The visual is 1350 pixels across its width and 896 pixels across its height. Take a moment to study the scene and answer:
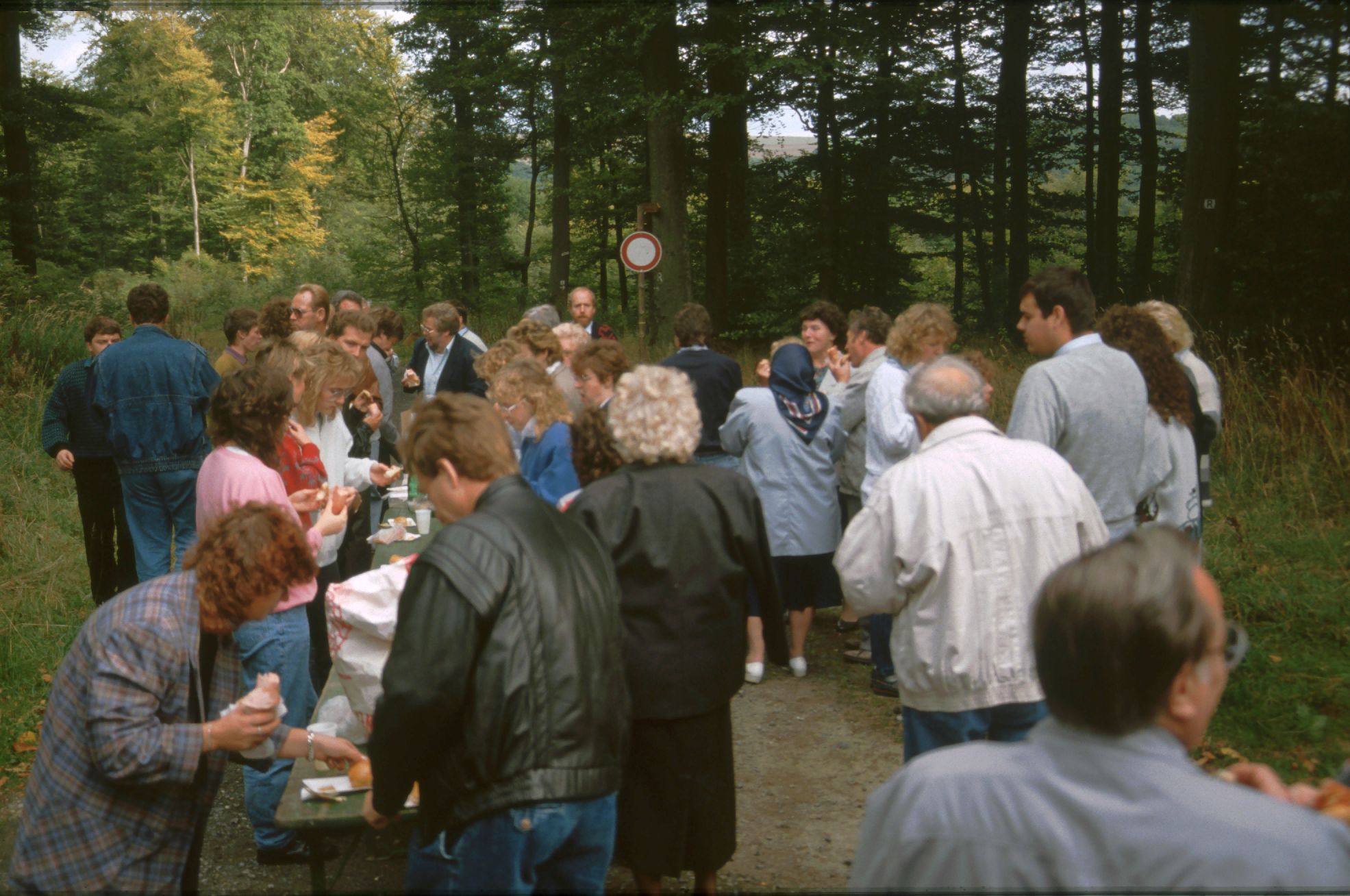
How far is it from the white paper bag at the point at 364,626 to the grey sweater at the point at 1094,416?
2.40 meters

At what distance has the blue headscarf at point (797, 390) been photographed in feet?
20.0

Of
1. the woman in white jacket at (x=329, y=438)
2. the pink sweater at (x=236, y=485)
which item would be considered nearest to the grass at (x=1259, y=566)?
the woman in white jacket at (x=329, y=438)

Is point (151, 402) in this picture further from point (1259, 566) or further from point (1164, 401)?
point (1259, 566)

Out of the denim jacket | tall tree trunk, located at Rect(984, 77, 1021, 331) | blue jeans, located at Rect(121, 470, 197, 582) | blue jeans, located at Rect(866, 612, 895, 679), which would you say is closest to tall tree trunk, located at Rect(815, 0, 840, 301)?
tall tree trunk, located at Rect(984, 77, 1021, 331)

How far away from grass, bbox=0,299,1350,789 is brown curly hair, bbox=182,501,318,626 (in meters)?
3.53

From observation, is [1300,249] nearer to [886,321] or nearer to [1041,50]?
[886,321]

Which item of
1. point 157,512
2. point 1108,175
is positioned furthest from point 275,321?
point 1108,175

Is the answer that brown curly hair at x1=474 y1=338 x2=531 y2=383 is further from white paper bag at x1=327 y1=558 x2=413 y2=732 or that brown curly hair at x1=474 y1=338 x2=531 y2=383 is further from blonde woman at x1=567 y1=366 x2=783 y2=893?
white paper bag at x1=327 y1=558 x2=413 y2=732

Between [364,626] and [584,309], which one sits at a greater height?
[584,309]

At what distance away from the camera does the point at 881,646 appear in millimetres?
6023

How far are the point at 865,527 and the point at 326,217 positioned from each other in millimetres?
46089

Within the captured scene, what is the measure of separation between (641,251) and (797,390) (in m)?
7.79

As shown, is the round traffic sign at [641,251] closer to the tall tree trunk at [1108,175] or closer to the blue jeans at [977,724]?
the tall tree trunk at [1108,175]

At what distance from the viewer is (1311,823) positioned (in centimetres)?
128
